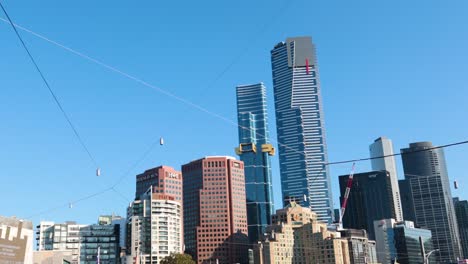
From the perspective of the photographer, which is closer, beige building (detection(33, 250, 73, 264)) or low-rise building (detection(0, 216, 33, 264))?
low-rise building (detection(0, 216, 33, 264))

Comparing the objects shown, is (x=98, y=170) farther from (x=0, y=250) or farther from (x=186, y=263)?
(x=186, y=263)

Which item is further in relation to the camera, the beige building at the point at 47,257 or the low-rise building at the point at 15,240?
the beige building at the point at 47,257

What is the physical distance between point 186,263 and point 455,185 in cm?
9793

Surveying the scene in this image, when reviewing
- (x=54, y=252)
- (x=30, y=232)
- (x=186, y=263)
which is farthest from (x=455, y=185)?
(x=186, y=263)

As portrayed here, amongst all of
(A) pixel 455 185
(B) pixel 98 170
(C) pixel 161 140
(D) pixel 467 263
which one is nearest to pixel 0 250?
(B) pixel 98 170

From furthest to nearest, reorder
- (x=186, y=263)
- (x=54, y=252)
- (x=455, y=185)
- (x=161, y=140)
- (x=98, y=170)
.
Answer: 1. (x=186, y=263)
2. (x=54, y=252)
3. (x=455, y=185)
4. (x=98, y=170)
5. (x=161, y=140)

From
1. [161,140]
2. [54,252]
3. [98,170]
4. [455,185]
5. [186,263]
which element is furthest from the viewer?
[186,263]

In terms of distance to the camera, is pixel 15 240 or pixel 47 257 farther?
pixel 47 257

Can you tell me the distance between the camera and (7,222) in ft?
205

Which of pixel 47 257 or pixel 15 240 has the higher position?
pixel 15 240

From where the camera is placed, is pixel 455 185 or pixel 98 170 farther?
pixel 455 185

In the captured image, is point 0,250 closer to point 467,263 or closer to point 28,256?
point 28,256

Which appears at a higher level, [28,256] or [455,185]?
[455,185]

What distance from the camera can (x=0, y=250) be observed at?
58969 millimetres
